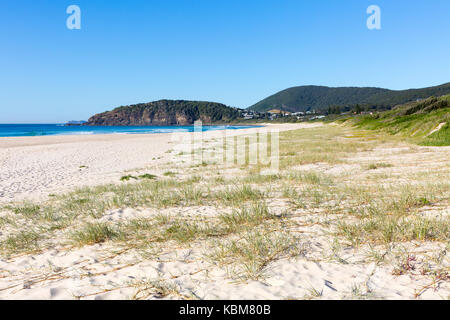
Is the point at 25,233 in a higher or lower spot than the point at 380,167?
lower

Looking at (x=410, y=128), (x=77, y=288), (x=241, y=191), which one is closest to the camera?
(x=77, y=288)

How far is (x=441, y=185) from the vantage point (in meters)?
5.19

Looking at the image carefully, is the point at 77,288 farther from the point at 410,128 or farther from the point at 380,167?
the point at 410,128

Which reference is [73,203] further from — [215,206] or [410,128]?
[410,128]

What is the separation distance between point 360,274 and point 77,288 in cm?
291

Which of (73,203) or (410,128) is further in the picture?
(410,128)

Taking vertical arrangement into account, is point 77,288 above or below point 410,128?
below

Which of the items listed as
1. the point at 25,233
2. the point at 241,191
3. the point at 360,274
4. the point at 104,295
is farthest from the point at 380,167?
the point at 25,233
